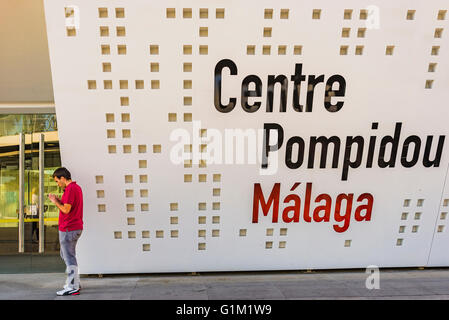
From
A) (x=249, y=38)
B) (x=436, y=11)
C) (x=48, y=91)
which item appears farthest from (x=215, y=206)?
(x=436, y=11)

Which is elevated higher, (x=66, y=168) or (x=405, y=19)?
(x=405, y=19)

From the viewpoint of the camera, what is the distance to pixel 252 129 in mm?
3760

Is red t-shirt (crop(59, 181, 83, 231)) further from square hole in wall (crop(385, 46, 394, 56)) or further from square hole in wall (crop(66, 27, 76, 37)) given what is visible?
square hole in wall (crop(385, 46, 394, 56))

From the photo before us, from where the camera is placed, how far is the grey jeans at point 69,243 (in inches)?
132

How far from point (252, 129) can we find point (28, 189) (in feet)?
15.0

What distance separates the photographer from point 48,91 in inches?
170

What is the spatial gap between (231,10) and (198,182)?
8.10ft

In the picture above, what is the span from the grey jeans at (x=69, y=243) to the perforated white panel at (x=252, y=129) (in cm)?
45

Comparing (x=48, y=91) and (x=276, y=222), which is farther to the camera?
(x=48, y=91)

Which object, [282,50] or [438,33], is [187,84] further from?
[438,33]

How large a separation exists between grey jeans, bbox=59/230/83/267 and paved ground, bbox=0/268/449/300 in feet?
1.75

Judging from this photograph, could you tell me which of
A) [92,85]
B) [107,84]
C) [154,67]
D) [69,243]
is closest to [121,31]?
[154,67]

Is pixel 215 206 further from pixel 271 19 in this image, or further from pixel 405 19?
pixel 405 19

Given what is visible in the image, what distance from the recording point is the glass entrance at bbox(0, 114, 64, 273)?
4.70 metres
